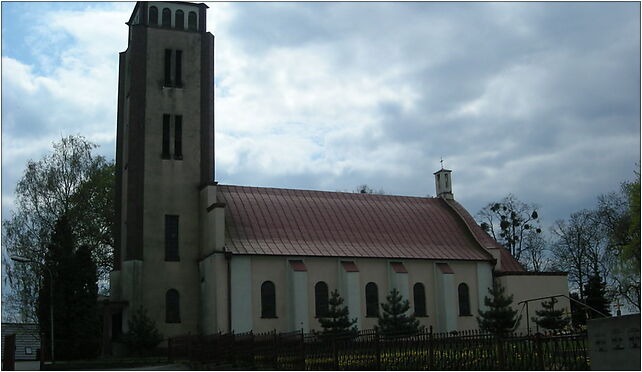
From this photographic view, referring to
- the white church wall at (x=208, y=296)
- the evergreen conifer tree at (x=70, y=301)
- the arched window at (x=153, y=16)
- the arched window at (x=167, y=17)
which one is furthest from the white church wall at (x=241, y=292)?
the arched window at (x=153, y=16)

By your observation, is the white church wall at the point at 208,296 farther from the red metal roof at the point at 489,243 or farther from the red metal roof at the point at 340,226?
the red metal roof at the point at 489,243

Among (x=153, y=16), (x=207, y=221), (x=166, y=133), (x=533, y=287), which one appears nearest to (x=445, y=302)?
(x=533, y=287)

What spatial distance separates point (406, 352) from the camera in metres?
20.4

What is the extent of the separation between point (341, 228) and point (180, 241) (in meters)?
10.4

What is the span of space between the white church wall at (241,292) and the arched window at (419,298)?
11.0m

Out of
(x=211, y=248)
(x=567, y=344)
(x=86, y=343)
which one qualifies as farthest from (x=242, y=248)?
(x=567, y=344)

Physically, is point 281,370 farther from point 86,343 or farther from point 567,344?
point 86,343

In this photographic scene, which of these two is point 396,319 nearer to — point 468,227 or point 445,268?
point 445,268

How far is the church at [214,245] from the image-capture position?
4191cm

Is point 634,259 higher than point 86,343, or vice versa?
point 634,259

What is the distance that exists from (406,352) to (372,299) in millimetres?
25108

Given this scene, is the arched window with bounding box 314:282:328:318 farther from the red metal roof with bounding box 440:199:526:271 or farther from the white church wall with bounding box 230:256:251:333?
the red metal roof with bounding box 440:199:526:271

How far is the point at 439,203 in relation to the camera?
5534cm

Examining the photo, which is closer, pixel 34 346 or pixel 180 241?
pixel 180 241
